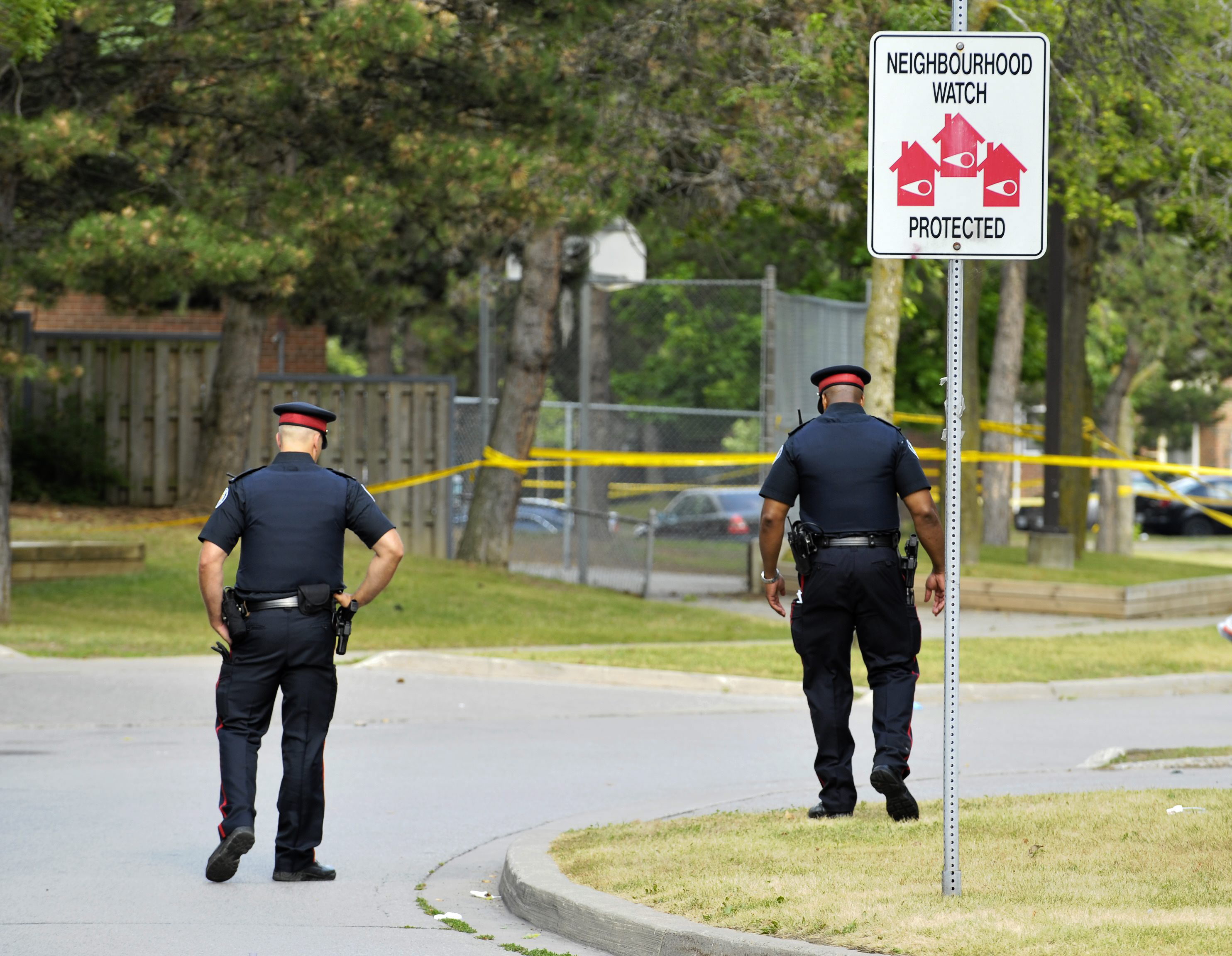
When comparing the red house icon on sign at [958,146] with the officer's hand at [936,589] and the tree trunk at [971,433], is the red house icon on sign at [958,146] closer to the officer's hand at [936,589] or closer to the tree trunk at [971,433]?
the officer's hand at [936,589]

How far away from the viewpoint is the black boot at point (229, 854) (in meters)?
6.70

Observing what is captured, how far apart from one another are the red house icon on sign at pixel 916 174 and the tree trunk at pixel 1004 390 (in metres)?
21.7

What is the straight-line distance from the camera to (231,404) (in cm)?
2083

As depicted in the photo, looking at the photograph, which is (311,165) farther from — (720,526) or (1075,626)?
(720,526)

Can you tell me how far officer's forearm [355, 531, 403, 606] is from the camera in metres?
6.93

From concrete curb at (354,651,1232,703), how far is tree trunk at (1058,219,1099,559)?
Result: 8.66 meters

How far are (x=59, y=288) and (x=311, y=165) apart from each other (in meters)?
2.82

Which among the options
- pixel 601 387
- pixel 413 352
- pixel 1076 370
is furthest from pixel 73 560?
pixel 413 352

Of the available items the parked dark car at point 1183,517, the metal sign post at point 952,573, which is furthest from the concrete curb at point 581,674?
the parked dark car at point 1183,517

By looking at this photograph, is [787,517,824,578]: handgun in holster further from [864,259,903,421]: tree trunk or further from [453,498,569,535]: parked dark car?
[453,498,569,535]: parked dark car

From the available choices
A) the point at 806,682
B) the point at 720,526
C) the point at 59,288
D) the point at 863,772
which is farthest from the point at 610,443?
the point at 806,682

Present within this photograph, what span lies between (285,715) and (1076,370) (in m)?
18.1

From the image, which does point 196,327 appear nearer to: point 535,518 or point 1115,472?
point 535,518

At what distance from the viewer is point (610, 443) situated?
30156mm
